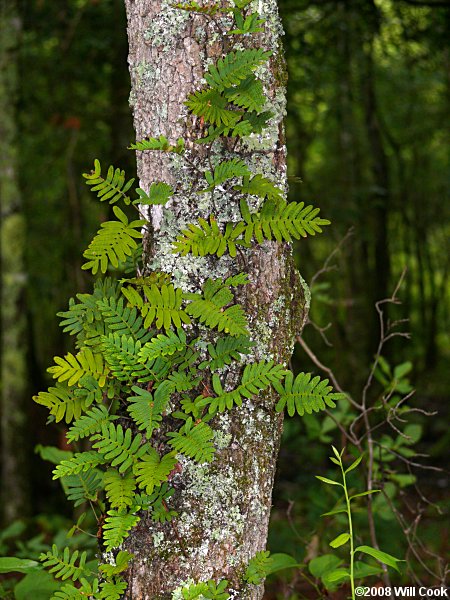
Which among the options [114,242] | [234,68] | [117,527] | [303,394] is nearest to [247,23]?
[234,68]

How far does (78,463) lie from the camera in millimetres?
1784

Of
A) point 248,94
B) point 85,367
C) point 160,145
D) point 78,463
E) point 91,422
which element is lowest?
point 78,463

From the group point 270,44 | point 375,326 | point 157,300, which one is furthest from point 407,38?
point 157,300

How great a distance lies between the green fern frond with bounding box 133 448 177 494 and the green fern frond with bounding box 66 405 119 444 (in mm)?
131

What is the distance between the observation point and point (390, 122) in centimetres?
1173

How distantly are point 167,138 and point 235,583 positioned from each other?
115cm

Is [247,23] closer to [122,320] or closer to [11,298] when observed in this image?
[122,320]

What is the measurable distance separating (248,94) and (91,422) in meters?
0.91

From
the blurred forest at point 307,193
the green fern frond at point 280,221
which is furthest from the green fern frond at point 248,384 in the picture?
the blurred forest at point 307,193

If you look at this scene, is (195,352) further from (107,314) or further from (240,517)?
(240,517)

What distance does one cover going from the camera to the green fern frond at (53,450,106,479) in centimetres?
176

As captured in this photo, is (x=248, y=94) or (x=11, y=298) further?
(x=11, y=298)

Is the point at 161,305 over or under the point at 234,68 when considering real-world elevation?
under

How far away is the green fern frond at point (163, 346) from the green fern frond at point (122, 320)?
2.3 inches
